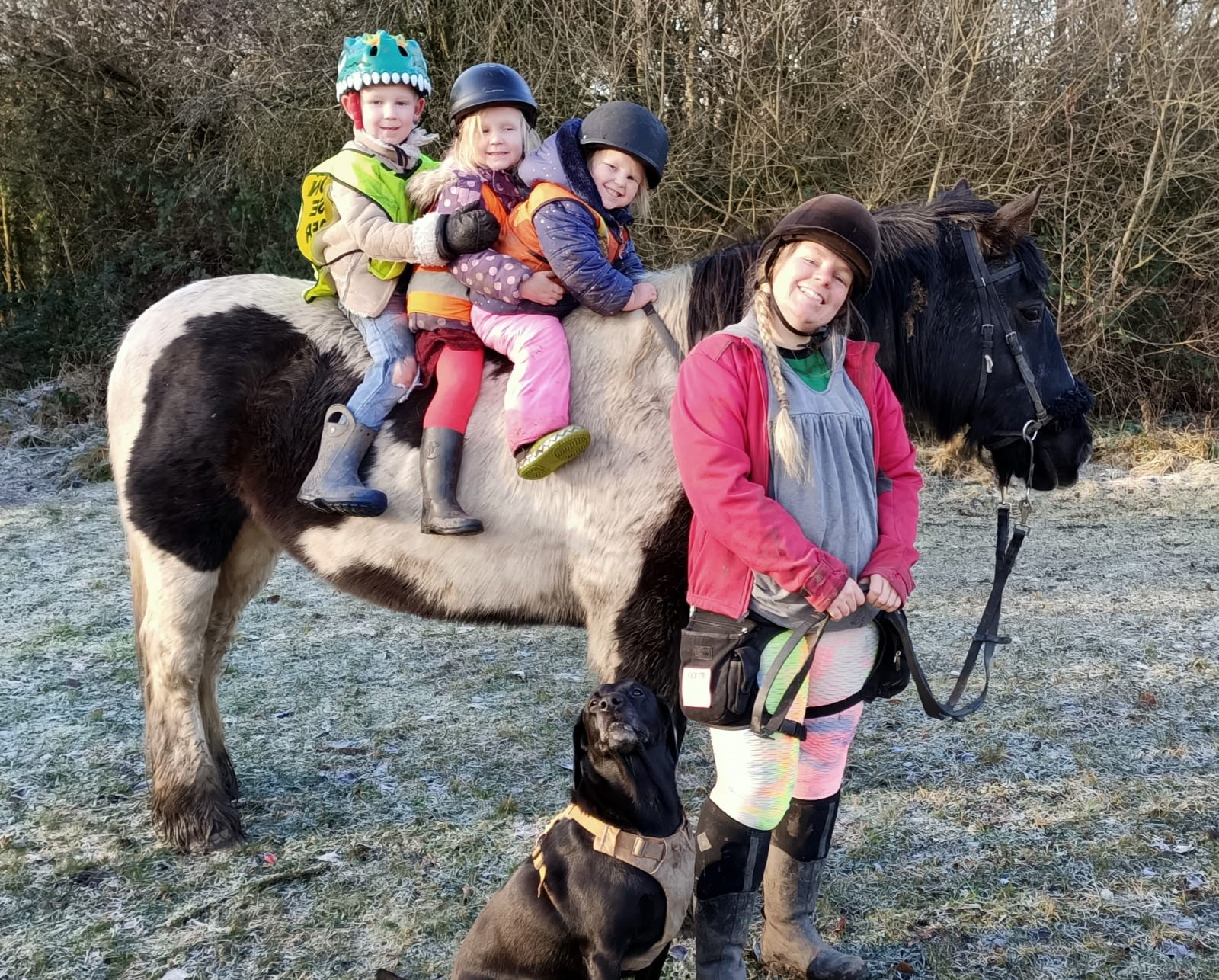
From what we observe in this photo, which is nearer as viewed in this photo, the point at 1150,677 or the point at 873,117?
the point at 1150,677

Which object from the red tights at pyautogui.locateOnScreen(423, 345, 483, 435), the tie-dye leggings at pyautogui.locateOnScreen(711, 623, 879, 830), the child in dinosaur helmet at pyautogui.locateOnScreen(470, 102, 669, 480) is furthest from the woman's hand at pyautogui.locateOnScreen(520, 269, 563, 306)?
the tie-dye leggings at pyautogui.locateOnScreen(711, 623, 879, 830)

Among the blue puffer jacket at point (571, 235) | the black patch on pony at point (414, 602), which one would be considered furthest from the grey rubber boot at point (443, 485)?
the blue puffer jacket at point (571, 235)

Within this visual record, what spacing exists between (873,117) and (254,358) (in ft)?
23.7

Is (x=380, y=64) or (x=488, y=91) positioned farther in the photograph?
(x=380, y=64)

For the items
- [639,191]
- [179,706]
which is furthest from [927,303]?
[179,706]

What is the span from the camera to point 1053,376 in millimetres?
2754

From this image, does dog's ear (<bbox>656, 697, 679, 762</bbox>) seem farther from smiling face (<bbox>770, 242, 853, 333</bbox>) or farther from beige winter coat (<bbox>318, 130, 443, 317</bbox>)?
beige winter coat (<bbox>318, 130, 443, 317</bbox>)

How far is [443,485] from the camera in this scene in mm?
2703

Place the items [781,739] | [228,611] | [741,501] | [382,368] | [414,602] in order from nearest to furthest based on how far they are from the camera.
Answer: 1. [741,501]
2. [781,739]
3. [382,368]
4. [414,602]
5. [228,611]

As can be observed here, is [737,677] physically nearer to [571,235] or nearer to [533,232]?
[571,235]

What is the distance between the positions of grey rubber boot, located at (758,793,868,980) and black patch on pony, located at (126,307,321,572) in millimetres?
2096

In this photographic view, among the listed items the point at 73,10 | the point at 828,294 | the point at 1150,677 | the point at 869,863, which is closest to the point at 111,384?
the point at 828,294

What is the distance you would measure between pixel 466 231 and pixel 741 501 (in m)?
1.22

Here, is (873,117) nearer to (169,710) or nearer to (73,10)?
(169,710)
